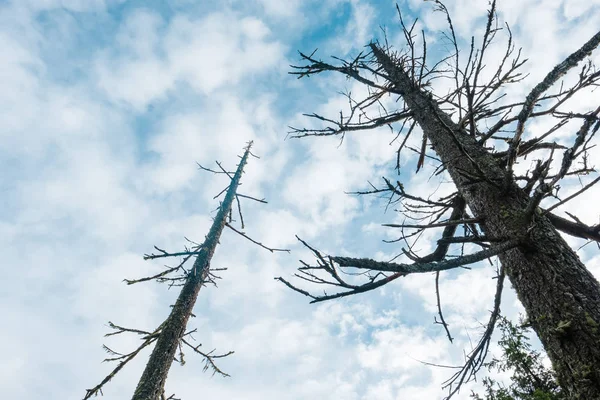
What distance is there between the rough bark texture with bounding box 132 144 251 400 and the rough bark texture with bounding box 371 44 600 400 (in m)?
4.71

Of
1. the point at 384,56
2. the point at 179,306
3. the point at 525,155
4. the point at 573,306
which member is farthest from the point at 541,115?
the point at 179,306

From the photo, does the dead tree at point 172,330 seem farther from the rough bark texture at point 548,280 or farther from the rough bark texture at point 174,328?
the rough bark texture at point 548,280

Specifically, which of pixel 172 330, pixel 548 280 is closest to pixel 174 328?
pixel 172 330

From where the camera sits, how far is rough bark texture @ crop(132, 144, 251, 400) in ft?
14.4

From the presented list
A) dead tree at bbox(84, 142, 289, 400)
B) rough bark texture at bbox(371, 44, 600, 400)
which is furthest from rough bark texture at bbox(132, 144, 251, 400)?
rough bark texture at bbox(371, 44, 600, 400)

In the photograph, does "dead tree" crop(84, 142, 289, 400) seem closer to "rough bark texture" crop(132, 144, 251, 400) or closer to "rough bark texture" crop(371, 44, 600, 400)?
"rough bark texture" crop(132, 144, 251, 400)

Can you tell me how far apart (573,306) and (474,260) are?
57 centimetres

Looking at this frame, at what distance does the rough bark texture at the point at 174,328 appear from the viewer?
173 inches

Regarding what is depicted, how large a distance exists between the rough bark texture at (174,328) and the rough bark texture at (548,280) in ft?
15.4

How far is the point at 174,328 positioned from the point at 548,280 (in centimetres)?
507

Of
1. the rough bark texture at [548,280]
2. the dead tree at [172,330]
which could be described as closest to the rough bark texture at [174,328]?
the dead tree at [172,330]

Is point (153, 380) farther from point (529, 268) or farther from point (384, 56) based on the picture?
point (384, 56)

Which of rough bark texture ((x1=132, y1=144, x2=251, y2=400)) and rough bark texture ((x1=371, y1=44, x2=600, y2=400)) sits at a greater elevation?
rough bark texture ((x1=132, y1=144, x2=251, y2=400))

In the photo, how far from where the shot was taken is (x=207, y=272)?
20.3 feet
